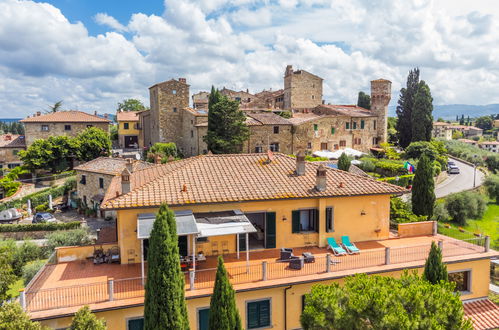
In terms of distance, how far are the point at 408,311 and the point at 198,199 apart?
28.1 ft

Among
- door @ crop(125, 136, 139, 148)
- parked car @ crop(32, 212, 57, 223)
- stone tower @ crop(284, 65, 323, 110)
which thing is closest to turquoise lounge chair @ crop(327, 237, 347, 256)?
parked car @ crop(32, 212, 57, 223)

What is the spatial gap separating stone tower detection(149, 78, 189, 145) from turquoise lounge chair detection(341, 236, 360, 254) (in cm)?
3886

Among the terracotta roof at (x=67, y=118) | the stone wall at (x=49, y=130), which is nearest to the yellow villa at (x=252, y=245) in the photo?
the stone wall at (x=49, y=130)

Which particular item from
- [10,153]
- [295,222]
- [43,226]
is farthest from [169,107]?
[295,222]

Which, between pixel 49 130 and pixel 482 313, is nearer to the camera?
pixel 482 313

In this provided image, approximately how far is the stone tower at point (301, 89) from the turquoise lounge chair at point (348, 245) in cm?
4950

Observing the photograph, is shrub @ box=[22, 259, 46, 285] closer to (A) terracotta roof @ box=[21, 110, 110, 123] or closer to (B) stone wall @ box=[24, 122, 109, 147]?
(B) stone wall @ box=[24, 122, 109, 147]

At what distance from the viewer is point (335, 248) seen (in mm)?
15492

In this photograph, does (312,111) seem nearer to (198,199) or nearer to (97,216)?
(97,216)

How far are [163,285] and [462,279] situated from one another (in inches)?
518

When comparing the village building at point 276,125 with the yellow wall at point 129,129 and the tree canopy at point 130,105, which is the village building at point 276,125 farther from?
the tree canopy at point 130,105

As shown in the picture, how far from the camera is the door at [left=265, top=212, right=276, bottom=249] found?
51.1 ft

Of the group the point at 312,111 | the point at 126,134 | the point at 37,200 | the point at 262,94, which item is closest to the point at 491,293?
the point at 37,200

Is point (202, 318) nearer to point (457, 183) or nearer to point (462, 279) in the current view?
point (462, 279)
